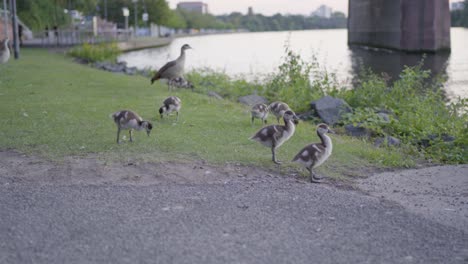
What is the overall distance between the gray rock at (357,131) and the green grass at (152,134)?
90 centimetres

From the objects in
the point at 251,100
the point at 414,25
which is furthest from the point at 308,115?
the point at 414,25

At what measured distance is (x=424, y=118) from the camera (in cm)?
1393

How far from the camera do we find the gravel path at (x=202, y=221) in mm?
5629

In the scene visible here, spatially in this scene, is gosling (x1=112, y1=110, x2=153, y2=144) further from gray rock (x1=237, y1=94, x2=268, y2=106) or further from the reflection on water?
the reflection on water

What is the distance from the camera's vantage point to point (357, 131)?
1370 centimetres

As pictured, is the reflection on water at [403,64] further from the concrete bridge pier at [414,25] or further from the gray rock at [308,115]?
the gray rock at [308,115]

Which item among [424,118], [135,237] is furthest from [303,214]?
[424,118]

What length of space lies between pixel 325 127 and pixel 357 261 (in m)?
3.60

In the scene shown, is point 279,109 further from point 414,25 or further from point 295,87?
point 414,25

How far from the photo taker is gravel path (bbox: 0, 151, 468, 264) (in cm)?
563

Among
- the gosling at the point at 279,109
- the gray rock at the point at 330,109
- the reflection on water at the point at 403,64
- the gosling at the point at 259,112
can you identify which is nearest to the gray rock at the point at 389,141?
the gosling at the point at 279,109

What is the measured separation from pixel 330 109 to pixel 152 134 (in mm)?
6095

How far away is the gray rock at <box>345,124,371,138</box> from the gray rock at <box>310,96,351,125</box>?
1.27 metres

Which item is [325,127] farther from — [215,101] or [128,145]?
[215,101]
